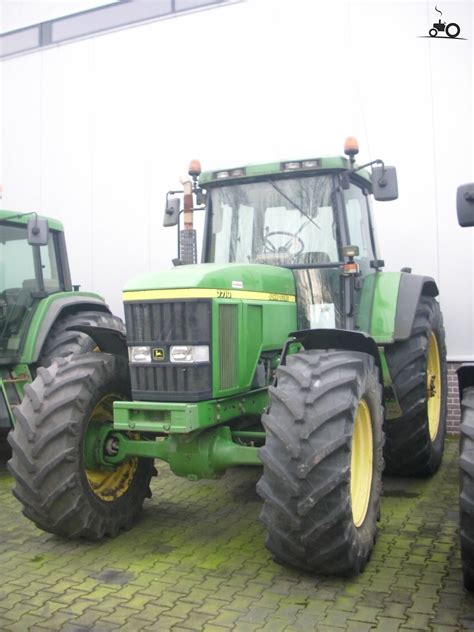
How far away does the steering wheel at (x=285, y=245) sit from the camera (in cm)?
468

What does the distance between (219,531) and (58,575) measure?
1116mm

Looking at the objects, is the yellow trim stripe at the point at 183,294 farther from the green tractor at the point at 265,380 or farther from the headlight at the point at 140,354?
the headlight at the point at 140,354

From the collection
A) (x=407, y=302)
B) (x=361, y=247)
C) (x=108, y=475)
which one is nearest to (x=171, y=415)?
(x=108, y=475)

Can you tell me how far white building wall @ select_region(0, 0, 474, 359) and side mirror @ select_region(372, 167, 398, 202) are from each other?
280cm

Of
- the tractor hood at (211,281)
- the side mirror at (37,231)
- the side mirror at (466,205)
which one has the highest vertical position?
the side mirror at (37,231)

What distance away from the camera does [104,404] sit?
4426 mm

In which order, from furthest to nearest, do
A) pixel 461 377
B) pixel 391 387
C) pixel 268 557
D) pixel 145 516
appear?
pixel 391 387 < pixel 145 516 < pixel 268 557 < pixel 461 377

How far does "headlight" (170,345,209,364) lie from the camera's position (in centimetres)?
374

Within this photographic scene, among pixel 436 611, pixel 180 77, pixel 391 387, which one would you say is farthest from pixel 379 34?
pixel 436 611

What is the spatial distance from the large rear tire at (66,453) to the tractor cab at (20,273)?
210 cm

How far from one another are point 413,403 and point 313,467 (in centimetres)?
210

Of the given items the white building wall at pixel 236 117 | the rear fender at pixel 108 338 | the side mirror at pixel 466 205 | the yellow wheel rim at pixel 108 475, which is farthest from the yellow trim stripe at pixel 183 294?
the white building wall at pixel 236 117

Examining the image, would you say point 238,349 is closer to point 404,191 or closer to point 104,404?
point 104,404

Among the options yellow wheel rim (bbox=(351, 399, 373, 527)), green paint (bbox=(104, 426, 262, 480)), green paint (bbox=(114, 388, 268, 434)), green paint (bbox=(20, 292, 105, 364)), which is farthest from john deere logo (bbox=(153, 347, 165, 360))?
green paint (bbox=(20, 292, 105, 364))
